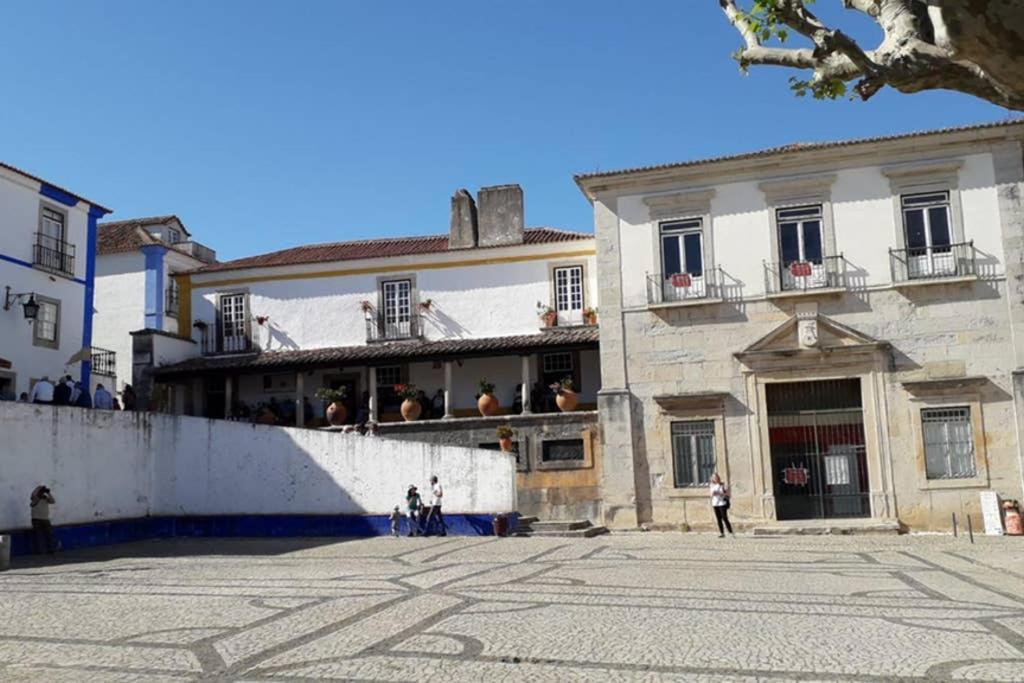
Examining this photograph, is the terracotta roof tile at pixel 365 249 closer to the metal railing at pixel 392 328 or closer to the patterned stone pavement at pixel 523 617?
the metal railing at pixel 392 328

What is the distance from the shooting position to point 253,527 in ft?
68.4

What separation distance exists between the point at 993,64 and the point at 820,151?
16594mm

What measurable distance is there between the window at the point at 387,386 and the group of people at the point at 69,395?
21.8ft

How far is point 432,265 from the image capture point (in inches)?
1050

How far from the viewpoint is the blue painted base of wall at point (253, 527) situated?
62.6 feet

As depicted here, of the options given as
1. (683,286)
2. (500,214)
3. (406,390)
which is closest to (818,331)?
(683,286)

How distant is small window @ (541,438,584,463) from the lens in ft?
72.0

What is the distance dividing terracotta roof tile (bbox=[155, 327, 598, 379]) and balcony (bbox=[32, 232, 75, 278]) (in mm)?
3855

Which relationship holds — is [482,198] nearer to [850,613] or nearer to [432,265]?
[432,265]

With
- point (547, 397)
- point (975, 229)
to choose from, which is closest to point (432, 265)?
point (547, 397)

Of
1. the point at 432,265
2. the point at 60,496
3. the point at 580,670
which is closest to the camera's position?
the point at 580,670

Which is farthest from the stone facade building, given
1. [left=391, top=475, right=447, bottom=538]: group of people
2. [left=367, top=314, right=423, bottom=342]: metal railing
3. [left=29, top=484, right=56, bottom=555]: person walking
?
[left=29, top=484, right=56, bottom=555]: person walking

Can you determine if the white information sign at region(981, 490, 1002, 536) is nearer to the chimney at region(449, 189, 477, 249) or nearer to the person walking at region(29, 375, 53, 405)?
the chimney at region(449, 189, 477, 249)

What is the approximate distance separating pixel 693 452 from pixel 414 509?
20.8ft
